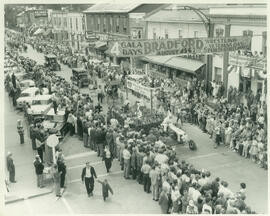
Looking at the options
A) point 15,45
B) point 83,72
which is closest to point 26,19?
point 15,45

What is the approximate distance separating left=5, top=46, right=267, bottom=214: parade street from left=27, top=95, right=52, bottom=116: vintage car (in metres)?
2.12

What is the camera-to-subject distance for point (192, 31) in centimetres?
2838

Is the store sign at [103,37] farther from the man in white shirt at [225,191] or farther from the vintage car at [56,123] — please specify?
the man in white shirt at [225,191]

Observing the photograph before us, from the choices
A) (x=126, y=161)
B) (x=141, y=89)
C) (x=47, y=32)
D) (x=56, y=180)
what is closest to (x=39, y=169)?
(x=56, y=180)

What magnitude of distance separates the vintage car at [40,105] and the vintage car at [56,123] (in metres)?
0.42

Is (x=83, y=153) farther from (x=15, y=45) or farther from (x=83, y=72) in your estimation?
(x=15, y=45)

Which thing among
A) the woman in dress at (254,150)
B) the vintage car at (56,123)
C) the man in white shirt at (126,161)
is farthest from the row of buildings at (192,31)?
the man in white shirt at (126,161)

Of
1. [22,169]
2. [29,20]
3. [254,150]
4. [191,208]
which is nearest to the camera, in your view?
[191,208]

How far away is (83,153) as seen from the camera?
56.1 feet

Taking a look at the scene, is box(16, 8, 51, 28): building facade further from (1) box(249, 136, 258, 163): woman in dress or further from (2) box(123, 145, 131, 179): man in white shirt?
(1) box(249, 136, 258, 163): woman in dress

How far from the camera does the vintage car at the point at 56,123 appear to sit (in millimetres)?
18594

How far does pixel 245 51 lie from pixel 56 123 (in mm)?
11149

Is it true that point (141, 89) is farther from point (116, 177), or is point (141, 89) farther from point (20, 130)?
point (116, 177)

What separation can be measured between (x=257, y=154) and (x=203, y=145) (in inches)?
113
